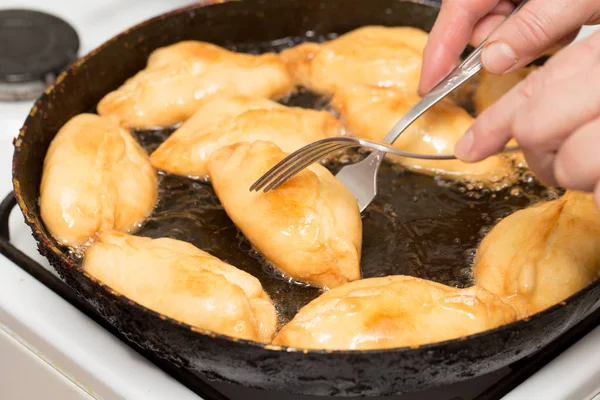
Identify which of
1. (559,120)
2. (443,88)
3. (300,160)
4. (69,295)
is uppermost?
(559,120)

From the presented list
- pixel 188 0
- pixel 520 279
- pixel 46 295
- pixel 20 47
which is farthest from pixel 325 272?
pixel 188 0

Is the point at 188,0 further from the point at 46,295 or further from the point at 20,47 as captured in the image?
the point at 46,295

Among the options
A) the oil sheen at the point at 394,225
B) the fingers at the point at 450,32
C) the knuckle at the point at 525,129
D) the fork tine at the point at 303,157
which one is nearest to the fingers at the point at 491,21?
the fingers at the point at 450,32

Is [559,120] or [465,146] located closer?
[559,120]

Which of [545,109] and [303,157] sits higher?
[545,109]

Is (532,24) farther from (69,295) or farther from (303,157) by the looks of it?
(69,295)

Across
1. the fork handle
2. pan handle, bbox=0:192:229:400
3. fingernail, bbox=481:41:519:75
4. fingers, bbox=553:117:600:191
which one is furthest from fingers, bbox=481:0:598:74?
pan handle, bbox=0:192:229:400

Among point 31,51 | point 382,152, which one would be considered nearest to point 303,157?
point 382,152
